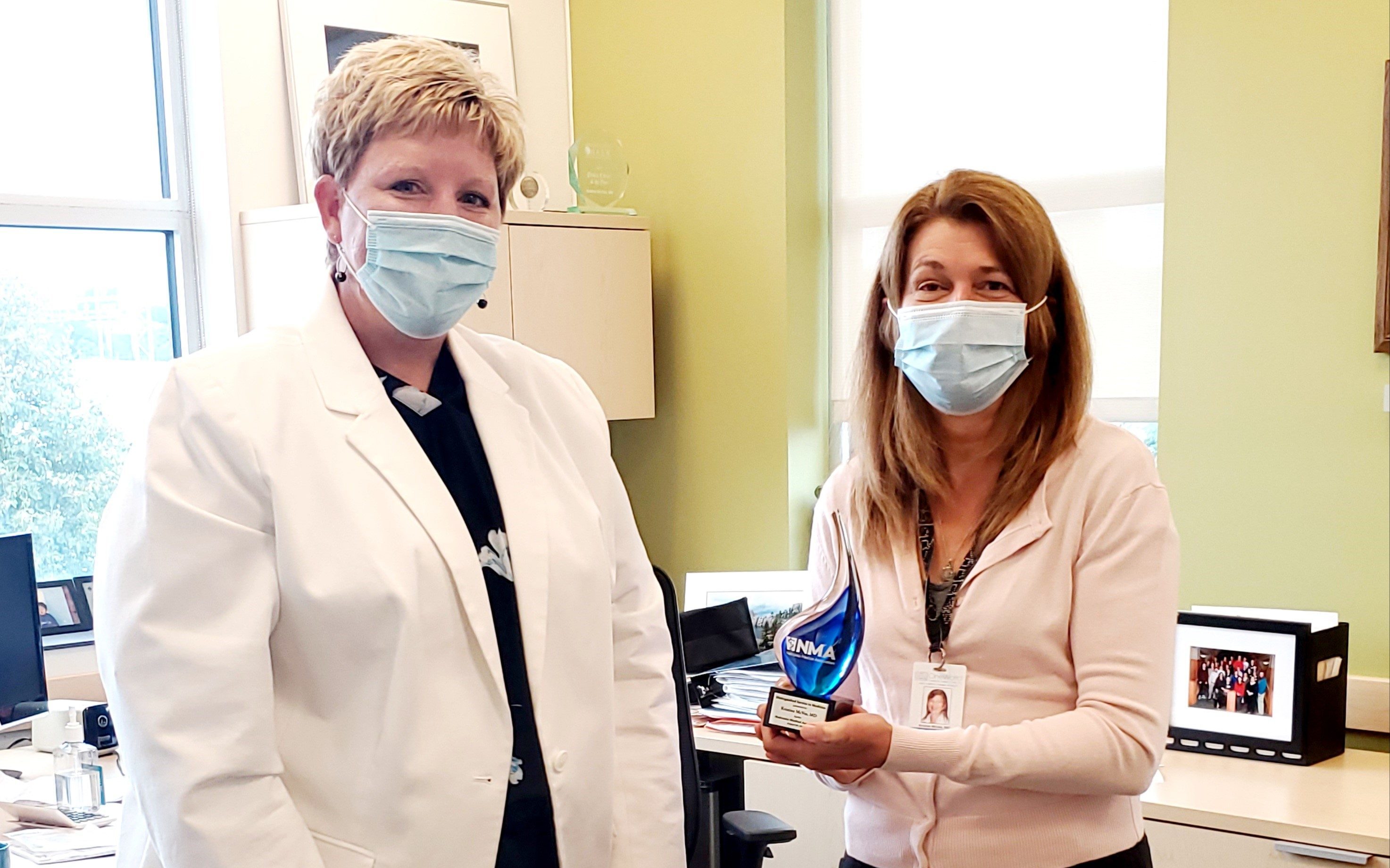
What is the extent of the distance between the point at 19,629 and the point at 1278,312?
263 cm

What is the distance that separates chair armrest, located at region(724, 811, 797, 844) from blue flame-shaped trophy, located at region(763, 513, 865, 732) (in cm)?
90

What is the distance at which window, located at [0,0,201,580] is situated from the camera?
3166mm

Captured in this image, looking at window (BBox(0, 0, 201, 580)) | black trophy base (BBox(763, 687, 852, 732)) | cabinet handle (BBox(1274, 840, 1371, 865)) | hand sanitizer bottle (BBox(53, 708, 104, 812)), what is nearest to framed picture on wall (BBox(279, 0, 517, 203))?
window (BBox(0, 0, 201, 580))

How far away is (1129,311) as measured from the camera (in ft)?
10.2

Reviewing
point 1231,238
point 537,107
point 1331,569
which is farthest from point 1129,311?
point 537,107

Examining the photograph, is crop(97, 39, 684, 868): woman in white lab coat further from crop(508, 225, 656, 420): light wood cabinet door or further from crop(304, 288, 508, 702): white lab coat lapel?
crop(508, 225, 656, 420): light wood cabinet door

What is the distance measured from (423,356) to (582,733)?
48 centimetres

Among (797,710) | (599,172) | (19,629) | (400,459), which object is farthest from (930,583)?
(599,172)

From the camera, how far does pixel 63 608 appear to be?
122 inches

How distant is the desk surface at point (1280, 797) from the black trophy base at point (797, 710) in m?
1.04

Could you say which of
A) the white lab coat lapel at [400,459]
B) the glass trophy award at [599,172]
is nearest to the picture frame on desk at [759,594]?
the glass trophy award at [599,172]

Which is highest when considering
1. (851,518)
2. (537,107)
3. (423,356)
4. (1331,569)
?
(537,107)

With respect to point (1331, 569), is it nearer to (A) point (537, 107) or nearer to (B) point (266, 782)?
(B) point (266, 782)

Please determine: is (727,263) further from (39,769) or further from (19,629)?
(39,769)
